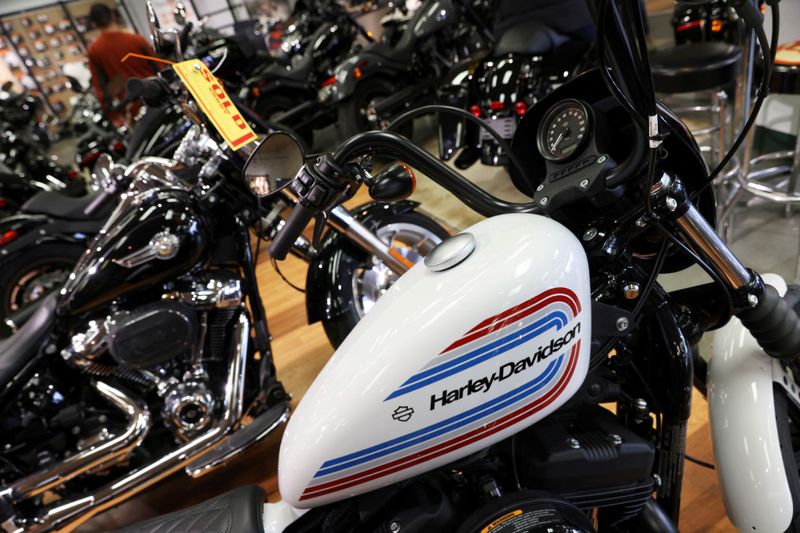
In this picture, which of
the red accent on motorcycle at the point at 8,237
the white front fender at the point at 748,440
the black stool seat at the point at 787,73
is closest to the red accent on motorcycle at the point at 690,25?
the black stool seat at the point at 787,73

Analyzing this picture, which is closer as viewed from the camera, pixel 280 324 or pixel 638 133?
pixel 638 133

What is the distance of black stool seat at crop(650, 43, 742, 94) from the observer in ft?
7.40

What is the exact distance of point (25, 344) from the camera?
185 centimetres

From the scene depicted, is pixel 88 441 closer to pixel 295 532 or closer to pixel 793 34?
pixel 295 532

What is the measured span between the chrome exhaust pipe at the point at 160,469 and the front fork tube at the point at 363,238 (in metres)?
0.49

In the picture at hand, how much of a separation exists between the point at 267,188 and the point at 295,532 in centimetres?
62

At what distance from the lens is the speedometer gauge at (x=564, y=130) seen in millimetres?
823

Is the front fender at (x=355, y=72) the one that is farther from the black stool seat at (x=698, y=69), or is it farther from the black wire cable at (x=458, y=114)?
the black wire cable at (x=458, y=114)

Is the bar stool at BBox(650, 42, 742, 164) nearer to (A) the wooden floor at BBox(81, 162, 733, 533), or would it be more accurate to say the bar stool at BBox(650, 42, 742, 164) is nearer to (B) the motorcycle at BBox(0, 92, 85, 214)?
(A) the wooden floor at BBox(81, 162, 733, 533)

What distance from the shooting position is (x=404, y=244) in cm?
241

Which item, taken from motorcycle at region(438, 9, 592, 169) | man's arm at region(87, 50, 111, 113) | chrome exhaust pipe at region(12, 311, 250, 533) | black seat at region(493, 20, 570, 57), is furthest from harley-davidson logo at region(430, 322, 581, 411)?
man's arm at region(87, 50, 111, 113)

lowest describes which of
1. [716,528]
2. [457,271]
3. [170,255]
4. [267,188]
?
[716,528]

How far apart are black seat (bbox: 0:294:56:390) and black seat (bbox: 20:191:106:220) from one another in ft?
6.04

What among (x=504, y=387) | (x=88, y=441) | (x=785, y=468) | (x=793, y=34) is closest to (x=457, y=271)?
(x=504, y=387)
